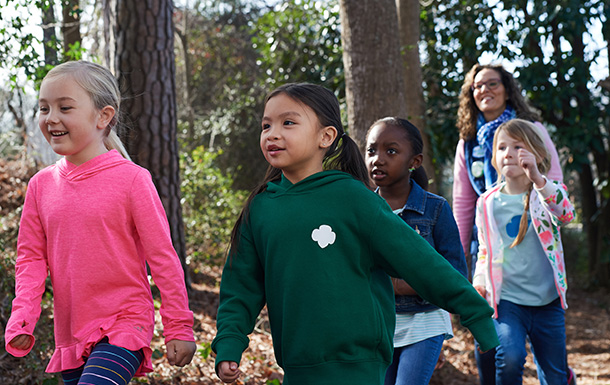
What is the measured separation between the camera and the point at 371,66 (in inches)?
215

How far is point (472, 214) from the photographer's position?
4492 mm

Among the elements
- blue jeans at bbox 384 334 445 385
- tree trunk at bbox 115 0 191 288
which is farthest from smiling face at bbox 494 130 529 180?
tree trunk at bbox 115 0 191 288

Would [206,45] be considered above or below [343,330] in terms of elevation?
above

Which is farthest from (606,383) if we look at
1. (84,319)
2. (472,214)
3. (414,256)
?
(84,319)

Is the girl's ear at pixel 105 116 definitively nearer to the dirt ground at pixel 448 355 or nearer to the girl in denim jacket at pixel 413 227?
the girl in denim jacket at pixel 413 227

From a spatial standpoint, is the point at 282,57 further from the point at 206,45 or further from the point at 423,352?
the point at 423,352

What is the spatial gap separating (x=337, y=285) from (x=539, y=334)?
193 centimetres

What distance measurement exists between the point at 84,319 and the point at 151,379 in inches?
79.4

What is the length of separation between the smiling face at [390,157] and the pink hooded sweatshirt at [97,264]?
3.89 feet

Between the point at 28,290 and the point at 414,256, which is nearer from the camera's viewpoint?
the point at 414,256

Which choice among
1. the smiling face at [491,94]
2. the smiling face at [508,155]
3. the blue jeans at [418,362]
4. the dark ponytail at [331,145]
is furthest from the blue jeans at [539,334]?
the dark ponytail at [331,145]

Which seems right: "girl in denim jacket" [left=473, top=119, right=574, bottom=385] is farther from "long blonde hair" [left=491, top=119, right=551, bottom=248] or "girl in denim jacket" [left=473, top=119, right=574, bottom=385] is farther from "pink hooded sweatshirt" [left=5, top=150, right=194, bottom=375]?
"pink hooded sweatshirt" [left=5, top=150, right=194, bottom=375]

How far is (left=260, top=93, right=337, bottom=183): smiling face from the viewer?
234 centimetres

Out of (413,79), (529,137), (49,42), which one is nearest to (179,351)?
(529,137)
